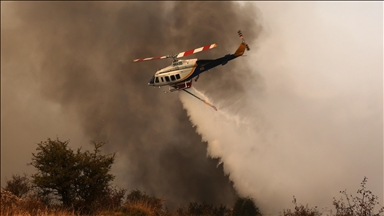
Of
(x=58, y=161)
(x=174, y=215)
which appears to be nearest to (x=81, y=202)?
(x=58, y=161)

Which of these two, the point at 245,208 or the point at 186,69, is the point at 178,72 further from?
the point at 245,208

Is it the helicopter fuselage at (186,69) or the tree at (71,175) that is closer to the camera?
the tree at (71,175)

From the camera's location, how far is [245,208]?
28672 mm

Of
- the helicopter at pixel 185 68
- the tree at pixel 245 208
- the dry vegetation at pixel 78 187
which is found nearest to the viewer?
the dry vegetation at pixel 78 187

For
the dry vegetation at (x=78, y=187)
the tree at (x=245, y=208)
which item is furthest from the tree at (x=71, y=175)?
the tree at (x=245, y=208)

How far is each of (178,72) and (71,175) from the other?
12.6 m

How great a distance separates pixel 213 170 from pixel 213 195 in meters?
4.42

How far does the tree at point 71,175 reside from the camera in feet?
69.7

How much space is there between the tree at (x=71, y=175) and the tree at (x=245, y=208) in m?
9.98

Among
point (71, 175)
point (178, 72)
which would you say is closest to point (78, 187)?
point (71, 175)

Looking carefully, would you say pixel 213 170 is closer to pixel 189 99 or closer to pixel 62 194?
pixel 189 99

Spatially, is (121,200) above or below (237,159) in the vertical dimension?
below

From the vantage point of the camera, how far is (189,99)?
36531 millimetres

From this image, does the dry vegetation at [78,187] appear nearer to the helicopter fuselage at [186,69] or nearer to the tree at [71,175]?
the tree at [71,175]
